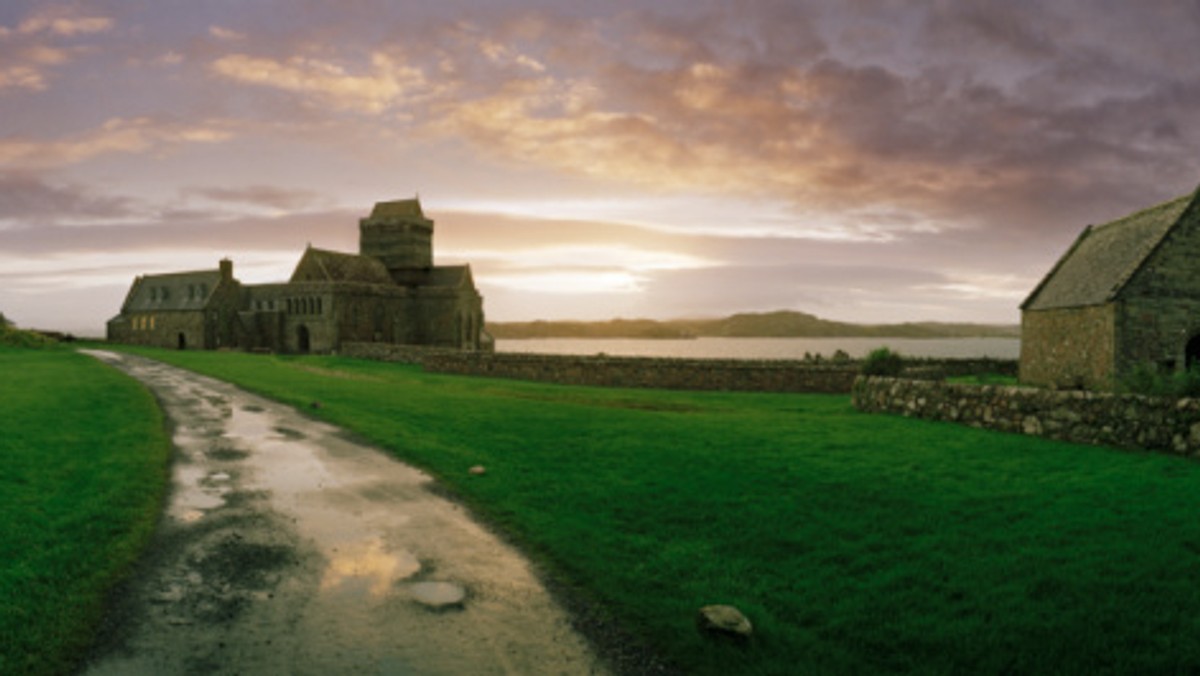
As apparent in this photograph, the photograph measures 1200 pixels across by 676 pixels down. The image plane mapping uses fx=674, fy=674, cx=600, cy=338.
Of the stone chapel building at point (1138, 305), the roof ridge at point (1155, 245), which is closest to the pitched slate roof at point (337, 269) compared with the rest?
the stone chapel building at point (1138, 305)

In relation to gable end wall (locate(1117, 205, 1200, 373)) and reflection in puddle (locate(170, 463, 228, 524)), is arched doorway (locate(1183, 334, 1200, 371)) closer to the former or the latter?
gable end wall (locate(1117, 205, 1200, 373))

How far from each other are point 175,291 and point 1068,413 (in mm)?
86167

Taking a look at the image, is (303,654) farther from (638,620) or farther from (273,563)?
(638,620)

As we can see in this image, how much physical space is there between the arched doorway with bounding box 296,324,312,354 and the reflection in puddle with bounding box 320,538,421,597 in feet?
221

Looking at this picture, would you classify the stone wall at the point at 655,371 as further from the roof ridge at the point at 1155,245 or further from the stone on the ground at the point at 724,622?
the stone on the ground at the point at 724,622

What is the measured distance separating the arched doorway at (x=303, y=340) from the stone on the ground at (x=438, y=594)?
2711 inches

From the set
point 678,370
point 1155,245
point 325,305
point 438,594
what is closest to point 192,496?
point 438,594

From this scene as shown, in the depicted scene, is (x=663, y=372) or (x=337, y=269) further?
(x=337, y=269)

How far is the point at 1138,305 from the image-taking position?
80.0 ft

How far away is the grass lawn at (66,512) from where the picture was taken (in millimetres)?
6223

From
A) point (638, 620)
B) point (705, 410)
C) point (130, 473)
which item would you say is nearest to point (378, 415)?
point (130, 473)

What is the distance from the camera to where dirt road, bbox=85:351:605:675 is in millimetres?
5832

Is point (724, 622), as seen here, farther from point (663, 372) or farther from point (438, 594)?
point (663, 372)

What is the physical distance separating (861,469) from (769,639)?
21.7ft
